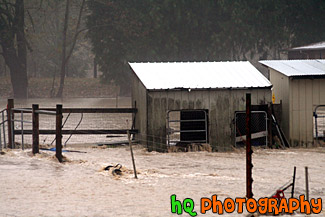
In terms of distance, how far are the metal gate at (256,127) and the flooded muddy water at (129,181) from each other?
265 cm

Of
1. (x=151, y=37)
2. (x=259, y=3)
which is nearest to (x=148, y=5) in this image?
(x=151, y=37)

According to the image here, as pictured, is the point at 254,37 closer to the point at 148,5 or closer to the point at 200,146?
the point at 148,5

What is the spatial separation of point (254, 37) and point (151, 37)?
1114 centimetres

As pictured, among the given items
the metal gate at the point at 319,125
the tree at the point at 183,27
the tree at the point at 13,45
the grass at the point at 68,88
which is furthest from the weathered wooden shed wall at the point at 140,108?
the grass at the point at 68,88

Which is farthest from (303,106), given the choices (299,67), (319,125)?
(319,125)

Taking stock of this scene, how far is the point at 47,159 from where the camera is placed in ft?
57.0

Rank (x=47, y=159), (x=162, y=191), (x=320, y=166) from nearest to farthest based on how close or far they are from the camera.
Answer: (x=162, y=191)
(x=47, y=159)
(x=320, y=166)

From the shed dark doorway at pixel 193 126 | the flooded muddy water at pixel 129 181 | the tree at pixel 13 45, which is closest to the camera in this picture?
the flooded muddy water at pixel 129 181

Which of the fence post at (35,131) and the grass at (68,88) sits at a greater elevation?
the grass at (68,88)

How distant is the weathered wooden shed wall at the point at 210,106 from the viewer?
22484mm

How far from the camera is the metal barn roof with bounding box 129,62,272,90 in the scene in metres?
23.2

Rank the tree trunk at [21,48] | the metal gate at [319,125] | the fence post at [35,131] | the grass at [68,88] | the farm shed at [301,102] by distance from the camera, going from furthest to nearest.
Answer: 1. the grass at [68,88]
2. the tree trunk at [21,48]
3. the metal gate at [319,125]
4. the farm shed at [301,102]
5. the fence post at [35,131]

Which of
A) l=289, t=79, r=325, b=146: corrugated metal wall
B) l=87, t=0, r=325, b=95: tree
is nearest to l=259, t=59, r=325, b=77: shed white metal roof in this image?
l=289, t=79, r=325, b=146: corrugated metal wall

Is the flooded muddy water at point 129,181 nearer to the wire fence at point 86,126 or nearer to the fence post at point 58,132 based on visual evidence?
the fence post at point 58,132
